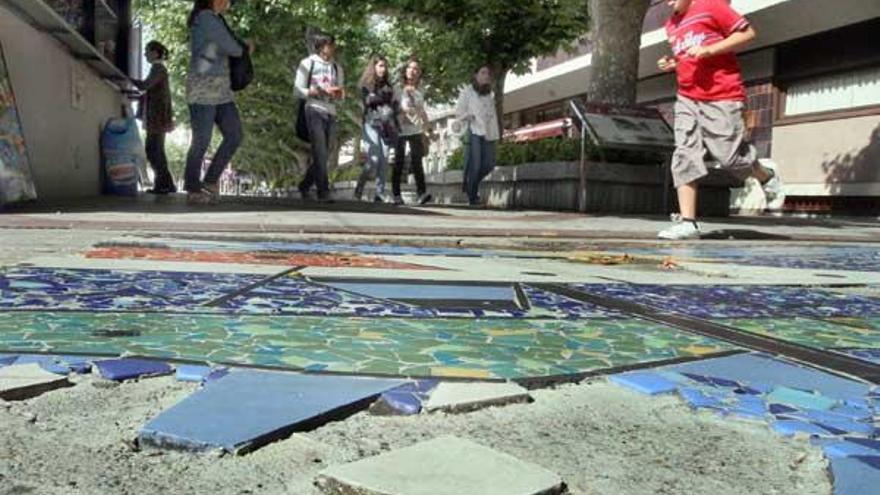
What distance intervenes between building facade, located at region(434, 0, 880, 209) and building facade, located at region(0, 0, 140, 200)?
9939 mm

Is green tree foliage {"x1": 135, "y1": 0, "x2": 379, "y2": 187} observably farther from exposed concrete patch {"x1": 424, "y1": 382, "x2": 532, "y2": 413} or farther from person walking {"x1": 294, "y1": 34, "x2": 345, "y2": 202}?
exposed concrete patch {"x1": 424, "y1": 382, "x2": 532, "y2": 413}

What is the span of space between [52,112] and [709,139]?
7425mm

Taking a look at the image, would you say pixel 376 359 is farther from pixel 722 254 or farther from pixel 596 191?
pixel 596 191

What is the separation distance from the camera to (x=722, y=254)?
19.6 feet

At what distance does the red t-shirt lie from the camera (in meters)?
6.76

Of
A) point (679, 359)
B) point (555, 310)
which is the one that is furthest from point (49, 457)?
point (555, 310)

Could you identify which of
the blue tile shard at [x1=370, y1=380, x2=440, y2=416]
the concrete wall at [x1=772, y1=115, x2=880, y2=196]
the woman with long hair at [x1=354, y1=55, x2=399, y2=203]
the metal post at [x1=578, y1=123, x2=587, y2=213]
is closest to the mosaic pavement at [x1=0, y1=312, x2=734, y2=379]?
the blue tile shard at [x1=370, y1=380, x2=440, y2=416]

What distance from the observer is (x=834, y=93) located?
19.5 meters

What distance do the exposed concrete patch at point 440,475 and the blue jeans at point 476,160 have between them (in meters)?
11.2

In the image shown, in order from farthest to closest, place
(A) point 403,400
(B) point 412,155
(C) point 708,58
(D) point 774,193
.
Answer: (D) point 774,193
(B) point 412,155
(C) point 708,58
(A) point 403,400

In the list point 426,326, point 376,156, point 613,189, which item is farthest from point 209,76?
point 426,326

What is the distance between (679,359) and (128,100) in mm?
15931

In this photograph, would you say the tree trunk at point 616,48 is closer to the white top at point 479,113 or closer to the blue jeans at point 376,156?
the white top at point 479,113

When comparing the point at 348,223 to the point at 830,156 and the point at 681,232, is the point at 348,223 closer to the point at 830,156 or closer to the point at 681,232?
the point at 681,232
